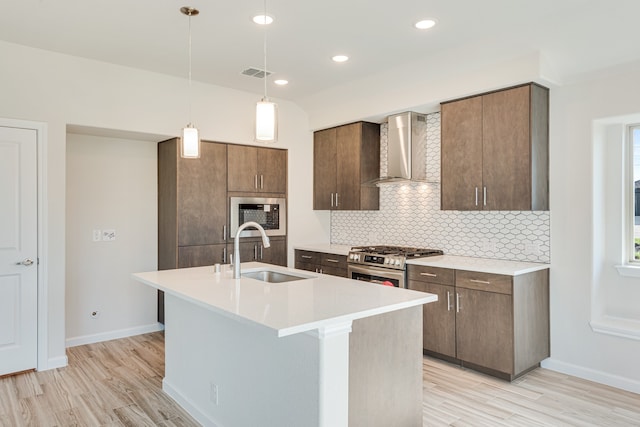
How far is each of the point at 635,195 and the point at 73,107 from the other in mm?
4974

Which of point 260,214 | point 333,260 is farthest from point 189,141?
point 333,260

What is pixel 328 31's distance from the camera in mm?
3383

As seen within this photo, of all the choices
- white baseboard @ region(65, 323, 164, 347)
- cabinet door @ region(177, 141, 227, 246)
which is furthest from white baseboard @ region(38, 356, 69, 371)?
cabinet door @ region(177, 141, 227, 246)

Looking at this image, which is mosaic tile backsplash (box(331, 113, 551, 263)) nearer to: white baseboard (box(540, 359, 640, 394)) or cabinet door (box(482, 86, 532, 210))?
cabinet door (box(482, 86, 532, 210))

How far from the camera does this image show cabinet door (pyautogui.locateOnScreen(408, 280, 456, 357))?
3.82m

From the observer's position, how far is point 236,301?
2229mm

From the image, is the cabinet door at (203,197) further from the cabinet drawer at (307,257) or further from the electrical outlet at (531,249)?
the electrical outlet at (531,249)

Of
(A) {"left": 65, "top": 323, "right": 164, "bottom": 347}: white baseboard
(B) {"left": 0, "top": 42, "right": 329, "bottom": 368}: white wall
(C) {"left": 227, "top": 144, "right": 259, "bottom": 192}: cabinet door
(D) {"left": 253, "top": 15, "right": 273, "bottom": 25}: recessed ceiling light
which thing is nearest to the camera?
(D) {"left": 253, "top": 15, "right": 273, "bottom": 25}: recessed ceiling light

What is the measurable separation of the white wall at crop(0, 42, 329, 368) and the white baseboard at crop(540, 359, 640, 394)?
388 centimetres

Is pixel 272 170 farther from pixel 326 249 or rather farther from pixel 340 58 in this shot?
pixel 340 58

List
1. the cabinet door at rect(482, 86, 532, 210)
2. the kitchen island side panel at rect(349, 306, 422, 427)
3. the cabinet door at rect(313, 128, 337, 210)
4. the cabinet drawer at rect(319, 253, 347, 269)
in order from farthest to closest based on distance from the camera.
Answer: the cabinet door at rect(313, 128, 337, 210) → the cabinet drawer at rect(319, 253, 347, 269) → the cabinet door at rect(482, 86, 532, 210) → the kitchen island side panel at rect(349, 306, 422, 427)

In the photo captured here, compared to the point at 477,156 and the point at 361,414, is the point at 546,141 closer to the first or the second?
the point at 477,156

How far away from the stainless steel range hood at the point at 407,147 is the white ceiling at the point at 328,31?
69cm

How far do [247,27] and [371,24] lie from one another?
0.93 m
